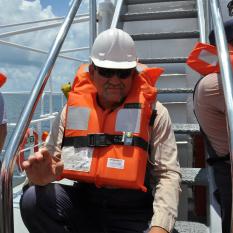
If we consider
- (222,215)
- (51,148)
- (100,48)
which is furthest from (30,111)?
(222,215)

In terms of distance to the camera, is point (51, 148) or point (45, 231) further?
point (51, 148)

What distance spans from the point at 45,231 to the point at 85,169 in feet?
1.16

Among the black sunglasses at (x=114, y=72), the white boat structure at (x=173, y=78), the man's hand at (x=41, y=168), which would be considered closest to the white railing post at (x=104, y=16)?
the white boat structure at (x=173, y=78)

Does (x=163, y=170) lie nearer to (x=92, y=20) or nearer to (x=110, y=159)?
(x=110, y=159)

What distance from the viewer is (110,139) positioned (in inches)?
71.4

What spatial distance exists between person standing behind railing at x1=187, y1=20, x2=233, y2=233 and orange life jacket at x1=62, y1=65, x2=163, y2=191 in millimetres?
267

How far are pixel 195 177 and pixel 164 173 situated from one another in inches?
16.8

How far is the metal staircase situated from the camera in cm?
294

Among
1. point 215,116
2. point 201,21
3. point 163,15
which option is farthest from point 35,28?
point 215,116

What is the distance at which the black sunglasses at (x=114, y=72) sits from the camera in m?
1.85

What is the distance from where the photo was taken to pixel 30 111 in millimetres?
1628

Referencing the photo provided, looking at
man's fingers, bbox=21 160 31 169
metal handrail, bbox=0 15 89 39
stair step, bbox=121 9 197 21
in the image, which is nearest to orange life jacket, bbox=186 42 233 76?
man's fingers, bbox=21 160 31 169

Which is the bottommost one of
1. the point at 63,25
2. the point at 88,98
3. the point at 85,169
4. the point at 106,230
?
the point at 106,230

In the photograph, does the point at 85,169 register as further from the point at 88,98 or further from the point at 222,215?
the point at 222,215
